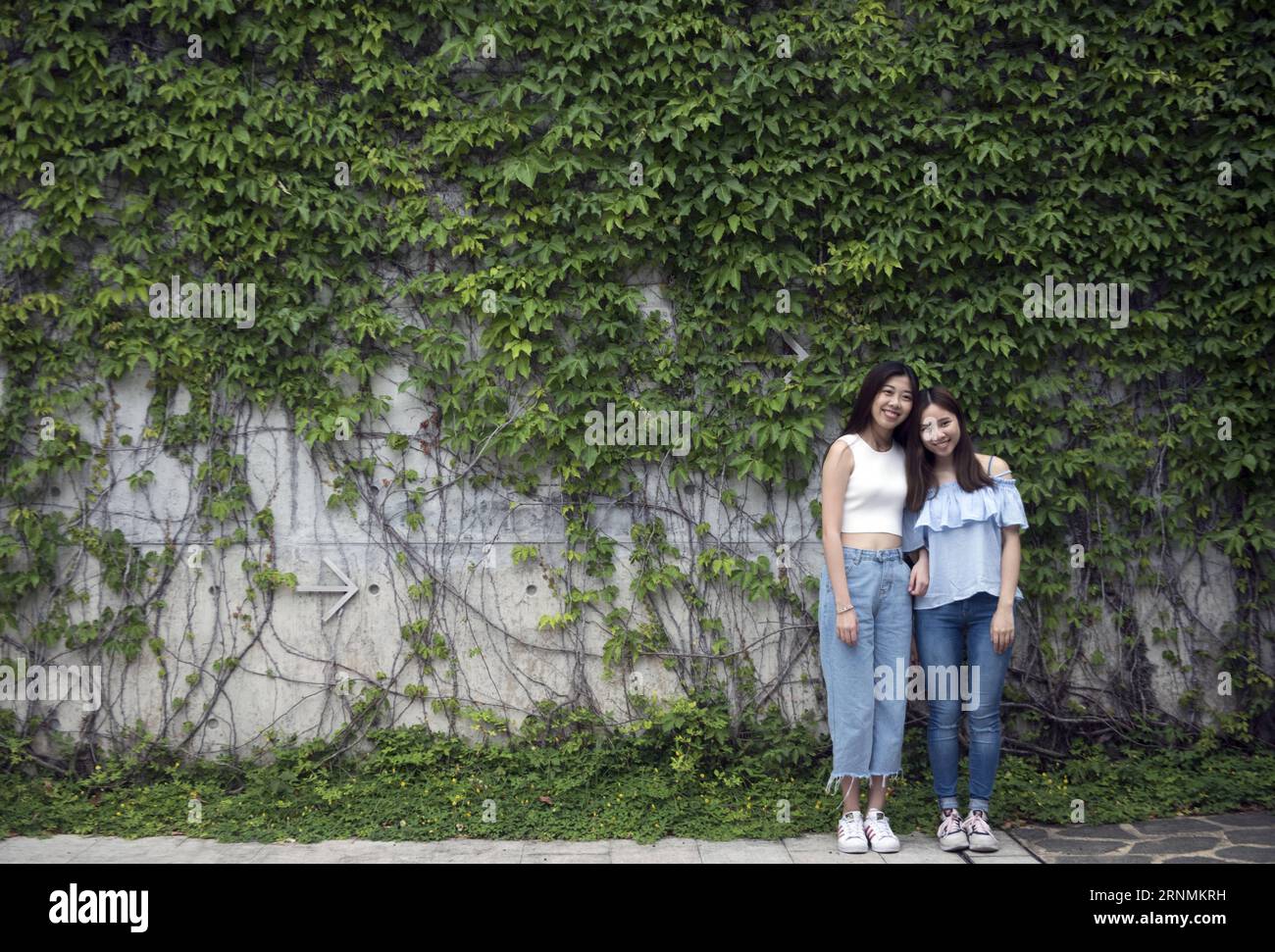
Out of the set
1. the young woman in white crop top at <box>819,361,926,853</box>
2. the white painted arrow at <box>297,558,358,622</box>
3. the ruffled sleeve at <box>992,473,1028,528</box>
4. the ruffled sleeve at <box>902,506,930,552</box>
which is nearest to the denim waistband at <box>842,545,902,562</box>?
the young woman in white crop top at <box>819,361,926,853</box>

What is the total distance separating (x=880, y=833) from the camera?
4.29m

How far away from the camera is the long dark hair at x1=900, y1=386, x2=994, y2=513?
169 inches

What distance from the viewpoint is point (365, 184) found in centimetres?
509

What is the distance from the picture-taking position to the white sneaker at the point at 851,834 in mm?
4262

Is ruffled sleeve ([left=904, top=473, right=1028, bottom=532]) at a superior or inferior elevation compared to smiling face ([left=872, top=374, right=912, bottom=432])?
inferior

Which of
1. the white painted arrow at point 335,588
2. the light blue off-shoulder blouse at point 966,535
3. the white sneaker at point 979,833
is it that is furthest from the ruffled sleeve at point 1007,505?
the white painted arrow at point 335,588

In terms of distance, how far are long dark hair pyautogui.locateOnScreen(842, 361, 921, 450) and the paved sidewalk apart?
1701 mm

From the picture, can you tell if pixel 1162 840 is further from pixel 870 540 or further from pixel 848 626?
pixel 870 540

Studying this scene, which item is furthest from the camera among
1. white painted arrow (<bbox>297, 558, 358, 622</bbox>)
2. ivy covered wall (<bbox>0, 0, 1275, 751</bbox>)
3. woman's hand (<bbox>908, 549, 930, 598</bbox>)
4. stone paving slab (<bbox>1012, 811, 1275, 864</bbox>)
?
white painted arrow (<bbox>297, 558, 358, 622</bbox>)

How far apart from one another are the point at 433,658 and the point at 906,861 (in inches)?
93.0

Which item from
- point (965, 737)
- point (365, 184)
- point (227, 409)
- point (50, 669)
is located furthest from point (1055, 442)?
point (50, 669)

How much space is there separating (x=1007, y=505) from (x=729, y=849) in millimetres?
1817

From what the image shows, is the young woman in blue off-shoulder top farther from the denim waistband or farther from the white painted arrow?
the white painted arrow

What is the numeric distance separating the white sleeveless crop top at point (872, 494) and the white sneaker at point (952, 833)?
1.19m
